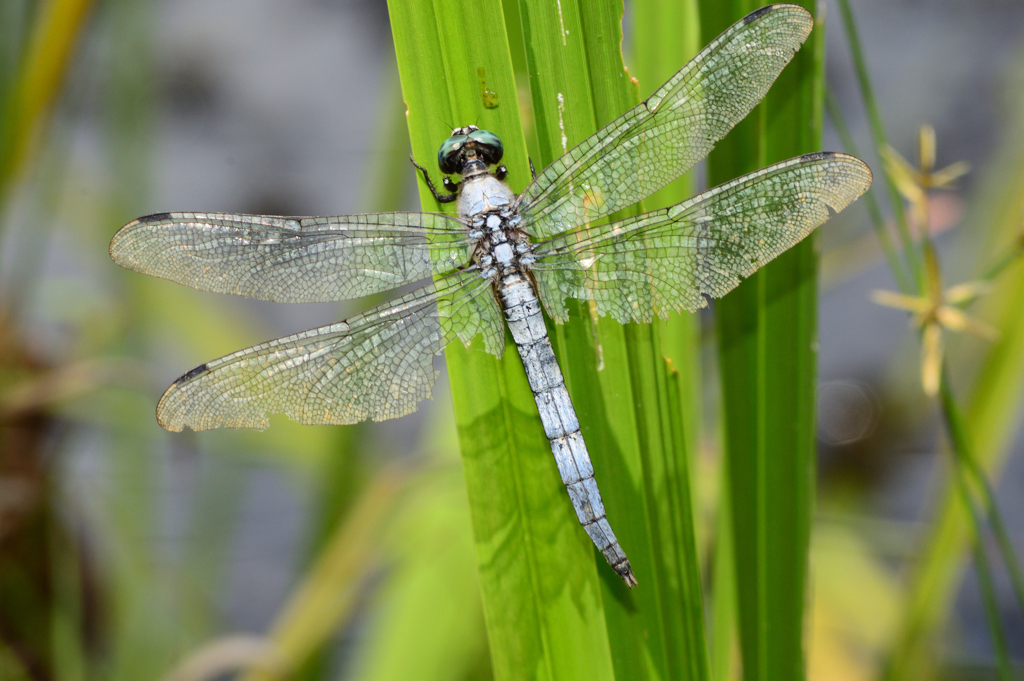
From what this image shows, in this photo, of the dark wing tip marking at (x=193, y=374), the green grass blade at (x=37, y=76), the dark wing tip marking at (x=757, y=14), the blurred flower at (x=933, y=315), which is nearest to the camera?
the dark wing tip marking at (x=757, y=14)

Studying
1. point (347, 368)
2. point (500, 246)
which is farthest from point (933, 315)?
point (347, 368)

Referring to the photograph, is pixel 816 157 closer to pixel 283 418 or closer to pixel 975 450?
pixel 975 450

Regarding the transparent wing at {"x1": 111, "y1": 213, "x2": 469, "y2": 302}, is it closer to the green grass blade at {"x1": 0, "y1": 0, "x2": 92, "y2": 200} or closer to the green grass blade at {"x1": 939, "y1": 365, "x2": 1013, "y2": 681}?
the green grass blade at {"x1": 0, "y1": 0, "x2": 92, "y2": 200}

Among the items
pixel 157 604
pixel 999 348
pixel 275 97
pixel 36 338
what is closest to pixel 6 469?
pixel 36 338

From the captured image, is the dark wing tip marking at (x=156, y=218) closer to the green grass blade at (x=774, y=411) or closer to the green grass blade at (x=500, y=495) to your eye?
the green grass blade at (x=500, y=495)

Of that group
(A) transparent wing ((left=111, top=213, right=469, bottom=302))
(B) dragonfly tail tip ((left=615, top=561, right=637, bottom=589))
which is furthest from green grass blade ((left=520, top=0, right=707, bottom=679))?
(A) transparent wing ((left=111, top=213, right=469, bottom=302))

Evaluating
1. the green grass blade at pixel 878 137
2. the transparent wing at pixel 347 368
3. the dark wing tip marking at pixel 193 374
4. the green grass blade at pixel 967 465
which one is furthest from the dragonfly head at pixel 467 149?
the green grass blade at pixel 967 465
